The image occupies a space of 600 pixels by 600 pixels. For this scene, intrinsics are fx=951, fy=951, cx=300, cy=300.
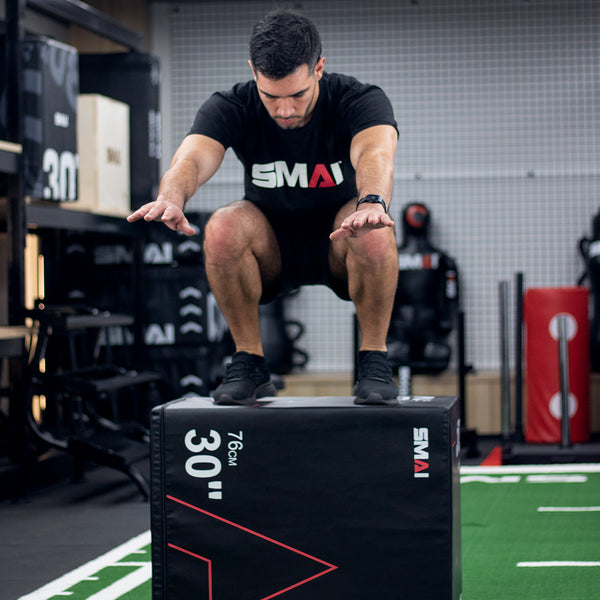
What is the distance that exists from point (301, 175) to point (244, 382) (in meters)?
0.57

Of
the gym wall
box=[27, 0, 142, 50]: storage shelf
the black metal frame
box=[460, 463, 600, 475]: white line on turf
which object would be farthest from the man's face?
the gym wall

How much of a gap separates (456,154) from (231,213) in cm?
440

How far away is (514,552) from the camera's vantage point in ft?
10.8

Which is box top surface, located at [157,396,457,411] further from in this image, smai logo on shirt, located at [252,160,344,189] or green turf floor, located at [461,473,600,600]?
green turf floor, located at [461,473,600,600]

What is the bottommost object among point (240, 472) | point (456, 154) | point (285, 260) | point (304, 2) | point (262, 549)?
point (262, 549)

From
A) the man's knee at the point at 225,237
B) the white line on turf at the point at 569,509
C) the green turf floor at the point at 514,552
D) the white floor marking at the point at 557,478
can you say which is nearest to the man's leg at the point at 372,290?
the man's knee at the point at 225,237

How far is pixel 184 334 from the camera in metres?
5.56

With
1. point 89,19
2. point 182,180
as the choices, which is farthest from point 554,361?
point 182,180

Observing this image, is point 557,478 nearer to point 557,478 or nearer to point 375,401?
point 557,478

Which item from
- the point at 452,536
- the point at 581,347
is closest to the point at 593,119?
the point at 581,347

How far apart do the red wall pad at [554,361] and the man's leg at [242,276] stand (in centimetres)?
336

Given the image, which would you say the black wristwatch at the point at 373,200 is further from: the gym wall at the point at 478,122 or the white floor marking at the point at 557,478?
the gym wall at the point at 478,122

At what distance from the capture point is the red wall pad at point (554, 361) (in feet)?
18.6

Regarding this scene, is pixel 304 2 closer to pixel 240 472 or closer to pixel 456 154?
pixel 456 154
